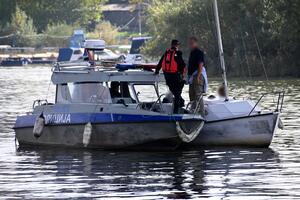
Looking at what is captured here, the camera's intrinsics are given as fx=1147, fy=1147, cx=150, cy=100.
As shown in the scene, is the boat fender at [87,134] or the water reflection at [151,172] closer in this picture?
the water reflection at [151,172]

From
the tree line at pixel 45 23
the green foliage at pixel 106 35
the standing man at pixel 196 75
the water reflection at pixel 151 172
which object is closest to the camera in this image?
the water reflection at pixel 151 172

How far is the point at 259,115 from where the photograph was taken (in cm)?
2722

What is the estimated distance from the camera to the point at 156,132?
26.4m

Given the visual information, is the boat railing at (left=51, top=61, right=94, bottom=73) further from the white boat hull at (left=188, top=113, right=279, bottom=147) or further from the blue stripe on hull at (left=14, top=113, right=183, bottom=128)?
the white boat hull at (left=188, top=113, right=279, bottom=147)

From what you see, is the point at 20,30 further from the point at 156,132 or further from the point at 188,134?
the point at 188,134

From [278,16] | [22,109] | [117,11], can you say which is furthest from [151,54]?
[117,11]

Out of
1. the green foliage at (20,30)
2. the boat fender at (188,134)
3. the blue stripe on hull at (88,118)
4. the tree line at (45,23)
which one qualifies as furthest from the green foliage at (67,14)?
the boat fender at (188,134)

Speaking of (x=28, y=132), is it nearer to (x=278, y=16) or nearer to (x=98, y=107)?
(x=98, y=107)

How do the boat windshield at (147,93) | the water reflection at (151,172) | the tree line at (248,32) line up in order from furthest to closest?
1. the tree line at (248,32)
2. the boat windshield at (147,93)
3. the water reflection at (151,172)

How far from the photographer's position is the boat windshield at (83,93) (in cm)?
2780

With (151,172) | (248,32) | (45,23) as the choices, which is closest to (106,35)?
(45,23)

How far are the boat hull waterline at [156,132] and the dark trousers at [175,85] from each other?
2.91 ft

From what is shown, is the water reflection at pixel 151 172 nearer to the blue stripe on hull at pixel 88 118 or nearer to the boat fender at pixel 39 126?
the boat fender at pixel 39 126

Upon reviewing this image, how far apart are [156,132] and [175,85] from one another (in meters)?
1.36
